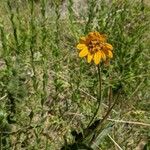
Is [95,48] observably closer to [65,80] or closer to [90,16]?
[65,80]

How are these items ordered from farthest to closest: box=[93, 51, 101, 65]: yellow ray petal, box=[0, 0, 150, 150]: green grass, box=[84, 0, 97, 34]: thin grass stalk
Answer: box=[84, 0, 97, 34]: thin grass stalk → box=[0, 0, 150, 150]: green grass → box=[93, 51, 101, 65]: yellow ray petal

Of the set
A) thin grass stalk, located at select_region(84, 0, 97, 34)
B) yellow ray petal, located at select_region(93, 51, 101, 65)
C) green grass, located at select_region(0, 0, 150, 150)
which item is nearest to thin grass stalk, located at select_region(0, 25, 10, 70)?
green grass, located at select_region(0, 0, 150, 150)

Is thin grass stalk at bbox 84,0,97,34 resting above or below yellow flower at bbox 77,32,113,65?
above

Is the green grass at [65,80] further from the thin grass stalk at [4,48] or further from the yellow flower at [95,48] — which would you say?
the yellow flower at [95,48]

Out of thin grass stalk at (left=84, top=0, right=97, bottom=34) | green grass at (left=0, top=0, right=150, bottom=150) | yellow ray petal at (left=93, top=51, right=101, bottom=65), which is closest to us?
yellow ray petal at (left=93, top=51, right=101, bottom=65)

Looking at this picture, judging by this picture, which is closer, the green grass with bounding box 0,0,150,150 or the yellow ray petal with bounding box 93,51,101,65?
the yellow ray petal with bounding box 93,51,101,65

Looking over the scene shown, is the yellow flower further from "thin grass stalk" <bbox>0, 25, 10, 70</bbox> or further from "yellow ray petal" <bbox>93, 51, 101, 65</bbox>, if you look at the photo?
"thin grass stalk" <bbox>0, 25, 10, 70</bbox>

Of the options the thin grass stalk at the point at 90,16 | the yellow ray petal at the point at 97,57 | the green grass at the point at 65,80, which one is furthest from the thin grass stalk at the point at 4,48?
the yellow ray petal at the point at 97,57
